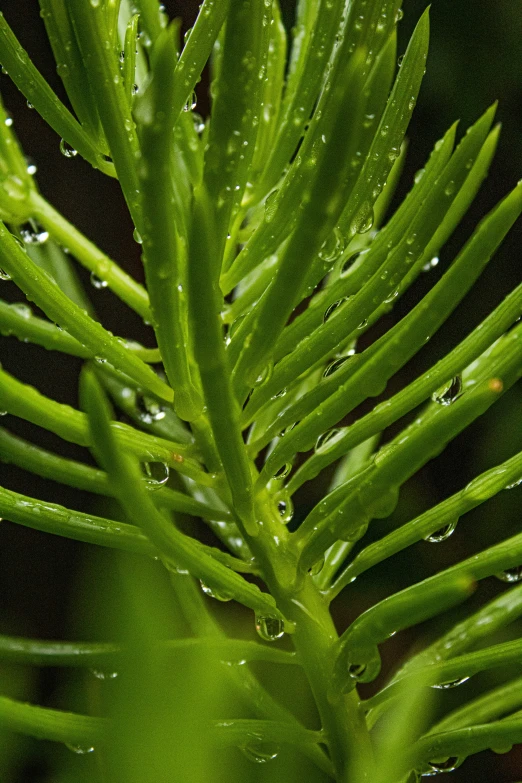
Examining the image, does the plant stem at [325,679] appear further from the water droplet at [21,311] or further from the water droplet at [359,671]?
the water droplet at [21,311]

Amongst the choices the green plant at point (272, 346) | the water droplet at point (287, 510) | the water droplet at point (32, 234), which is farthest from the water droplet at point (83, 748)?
the water droplet at point (32, 234)

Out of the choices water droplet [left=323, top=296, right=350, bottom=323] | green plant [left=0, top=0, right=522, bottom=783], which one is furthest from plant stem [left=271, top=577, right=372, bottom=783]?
water droplet [left=323, top=296, right=350, bottom=323]

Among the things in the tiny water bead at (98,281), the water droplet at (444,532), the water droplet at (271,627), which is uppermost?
the tiny water bead at (98,281)

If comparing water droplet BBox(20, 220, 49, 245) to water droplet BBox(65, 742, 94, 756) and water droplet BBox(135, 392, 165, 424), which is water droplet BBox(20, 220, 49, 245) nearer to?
water droplet BBox(135, 392, 165, 424)

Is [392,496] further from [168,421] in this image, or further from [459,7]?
[459,7]

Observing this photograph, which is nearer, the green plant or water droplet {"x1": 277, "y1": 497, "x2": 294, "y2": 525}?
the green plant

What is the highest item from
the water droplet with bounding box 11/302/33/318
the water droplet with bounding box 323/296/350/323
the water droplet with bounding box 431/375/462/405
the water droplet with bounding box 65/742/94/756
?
the water droplet with bounding box 11/302/33/318

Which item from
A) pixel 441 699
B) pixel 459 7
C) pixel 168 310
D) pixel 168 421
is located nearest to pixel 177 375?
pixel 168 310
